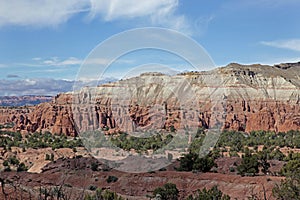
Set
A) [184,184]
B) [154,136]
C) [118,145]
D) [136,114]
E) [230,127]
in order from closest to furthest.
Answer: [184,184] < [118,145] < [154,136] < [136,114] < [230,127]

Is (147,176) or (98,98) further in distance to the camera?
(98,98)

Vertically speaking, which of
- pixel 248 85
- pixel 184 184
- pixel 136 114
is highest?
pixel 248 85

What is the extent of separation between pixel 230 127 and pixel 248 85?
36.3 meters

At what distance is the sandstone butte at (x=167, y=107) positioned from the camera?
75.1m

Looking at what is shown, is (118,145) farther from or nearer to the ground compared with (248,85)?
nearer to the ground

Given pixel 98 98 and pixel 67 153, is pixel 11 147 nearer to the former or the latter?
pixel 67 153

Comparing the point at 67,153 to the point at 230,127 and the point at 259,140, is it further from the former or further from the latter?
the point at 230,127

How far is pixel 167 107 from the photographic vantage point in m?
77.4

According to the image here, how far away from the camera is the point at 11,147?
5859 cm

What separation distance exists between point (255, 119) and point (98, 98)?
37476 millimetres

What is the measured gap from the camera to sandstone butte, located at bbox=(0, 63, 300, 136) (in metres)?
75.1

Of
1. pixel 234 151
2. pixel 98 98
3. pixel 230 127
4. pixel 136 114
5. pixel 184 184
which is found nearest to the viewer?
pixel 184 184

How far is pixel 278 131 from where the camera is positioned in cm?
7712

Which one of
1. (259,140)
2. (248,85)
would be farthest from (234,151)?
(248,85)
